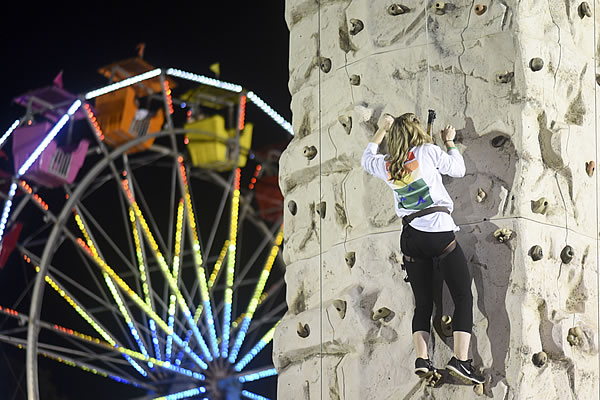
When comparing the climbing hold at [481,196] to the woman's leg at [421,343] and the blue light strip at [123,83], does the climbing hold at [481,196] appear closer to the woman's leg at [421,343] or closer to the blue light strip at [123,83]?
the woman's leg at [421,343]

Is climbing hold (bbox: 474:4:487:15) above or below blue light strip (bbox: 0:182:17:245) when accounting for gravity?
below

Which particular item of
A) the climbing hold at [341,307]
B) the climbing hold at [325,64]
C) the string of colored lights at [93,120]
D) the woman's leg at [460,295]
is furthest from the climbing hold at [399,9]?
the string of colored lights at [93,120]

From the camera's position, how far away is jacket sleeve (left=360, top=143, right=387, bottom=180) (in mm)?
4652

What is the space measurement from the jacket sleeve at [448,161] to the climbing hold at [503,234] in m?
0.33

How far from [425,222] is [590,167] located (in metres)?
1.06

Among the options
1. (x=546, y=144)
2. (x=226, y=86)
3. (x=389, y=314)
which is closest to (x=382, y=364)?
(x=389, y=314)

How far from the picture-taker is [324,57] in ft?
17.5

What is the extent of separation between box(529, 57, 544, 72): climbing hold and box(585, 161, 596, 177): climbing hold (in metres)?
0.60

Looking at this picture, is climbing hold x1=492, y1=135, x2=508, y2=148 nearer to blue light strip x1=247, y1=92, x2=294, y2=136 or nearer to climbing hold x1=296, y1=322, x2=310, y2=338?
climbing hold x1=296, y1=322, x2=310, y2=338

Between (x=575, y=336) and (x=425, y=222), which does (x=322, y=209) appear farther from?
(x=575, y=336)

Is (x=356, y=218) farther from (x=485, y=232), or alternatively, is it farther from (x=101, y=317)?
(x=101, y=317)

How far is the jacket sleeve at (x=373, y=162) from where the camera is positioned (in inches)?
183

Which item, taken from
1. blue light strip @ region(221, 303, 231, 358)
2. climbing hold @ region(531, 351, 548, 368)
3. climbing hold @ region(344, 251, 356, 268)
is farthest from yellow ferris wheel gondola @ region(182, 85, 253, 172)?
climbing hold @ region(531, 351, 548, 368)

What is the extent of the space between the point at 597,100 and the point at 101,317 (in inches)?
594
